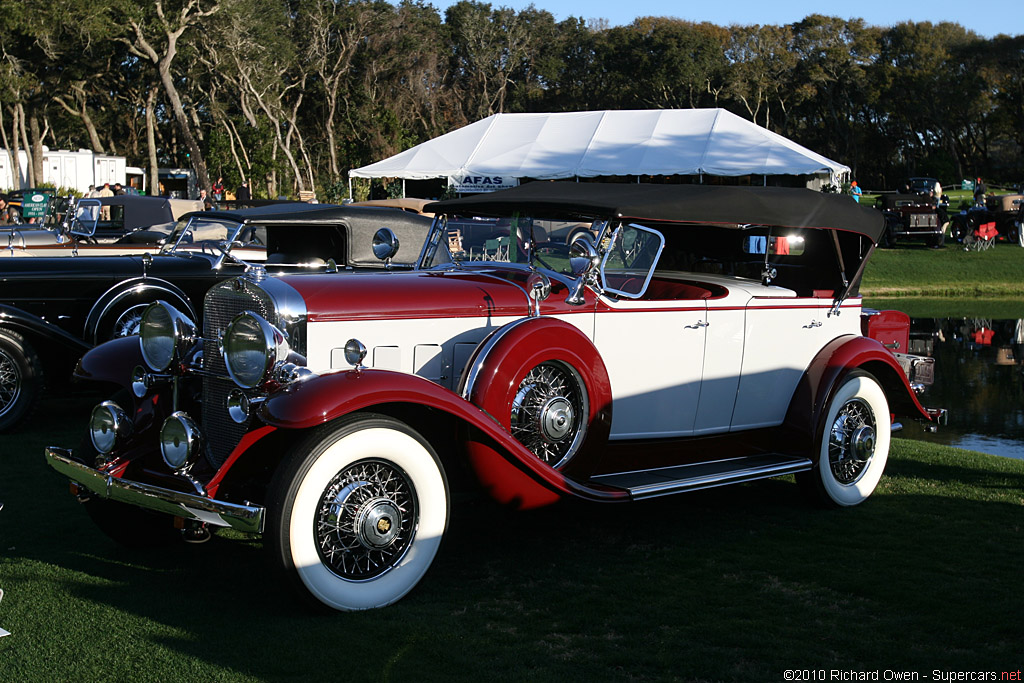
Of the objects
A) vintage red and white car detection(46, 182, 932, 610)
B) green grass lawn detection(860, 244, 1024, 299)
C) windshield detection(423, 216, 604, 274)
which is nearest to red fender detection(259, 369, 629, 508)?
vintage red and white car detection(46, 182, 932, 610)

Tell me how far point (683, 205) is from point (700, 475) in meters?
1.43

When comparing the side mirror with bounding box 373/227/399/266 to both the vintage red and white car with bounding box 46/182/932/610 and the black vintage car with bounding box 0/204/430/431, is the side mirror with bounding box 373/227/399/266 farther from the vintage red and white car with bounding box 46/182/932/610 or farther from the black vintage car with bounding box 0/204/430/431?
the black vintage car with bounding box 0/204/430/431

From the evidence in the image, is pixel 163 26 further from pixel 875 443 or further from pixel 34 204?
pixel 875 443

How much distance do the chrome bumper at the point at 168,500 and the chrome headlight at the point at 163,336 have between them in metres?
0.59

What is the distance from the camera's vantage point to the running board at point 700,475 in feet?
15.7

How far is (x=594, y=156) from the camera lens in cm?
2652

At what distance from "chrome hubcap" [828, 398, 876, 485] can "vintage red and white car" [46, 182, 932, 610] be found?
0.05 feet

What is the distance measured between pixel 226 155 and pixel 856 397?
42.7 meters

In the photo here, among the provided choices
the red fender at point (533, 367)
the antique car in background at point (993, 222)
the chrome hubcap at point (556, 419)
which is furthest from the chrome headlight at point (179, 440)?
the antique car in background at point (993, 222)

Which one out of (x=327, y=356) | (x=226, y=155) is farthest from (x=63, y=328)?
(x=226, y=155)

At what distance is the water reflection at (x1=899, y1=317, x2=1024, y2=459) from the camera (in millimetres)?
8523

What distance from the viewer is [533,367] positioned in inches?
179

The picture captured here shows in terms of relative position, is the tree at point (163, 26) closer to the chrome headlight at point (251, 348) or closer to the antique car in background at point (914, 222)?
the antique car in background at point (914, 222)

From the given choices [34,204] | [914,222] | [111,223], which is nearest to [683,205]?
[111,223]
